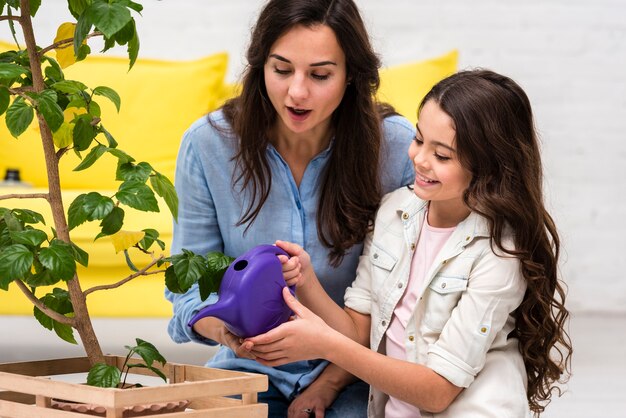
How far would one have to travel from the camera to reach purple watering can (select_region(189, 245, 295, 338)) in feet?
4.09

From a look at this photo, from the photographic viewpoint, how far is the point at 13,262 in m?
0.99

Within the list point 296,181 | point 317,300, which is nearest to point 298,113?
point 296,181

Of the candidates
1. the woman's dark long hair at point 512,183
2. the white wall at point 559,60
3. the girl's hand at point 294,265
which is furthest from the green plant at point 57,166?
the white wall at point 559,60

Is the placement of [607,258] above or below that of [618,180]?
below

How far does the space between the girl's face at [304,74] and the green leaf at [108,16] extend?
0.51 m

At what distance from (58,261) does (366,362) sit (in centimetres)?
52

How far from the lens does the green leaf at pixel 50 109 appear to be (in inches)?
40.5

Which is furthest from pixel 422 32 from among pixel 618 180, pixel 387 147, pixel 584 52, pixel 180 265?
pixel 180 265

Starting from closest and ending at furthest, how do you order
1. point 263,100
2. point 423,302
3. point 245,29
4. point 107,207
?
point 107,207 < point 423,302 < point 263,100 < point 245,29

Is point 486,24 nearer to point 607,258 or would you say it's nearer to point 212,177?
point 607,258

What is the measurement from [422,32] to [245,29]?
75 centimetres

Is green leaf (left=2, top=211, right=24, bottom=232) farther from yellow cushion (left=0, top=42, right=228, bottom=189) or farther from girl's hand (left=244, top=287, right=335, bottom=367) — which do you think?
yellow cushion (left=0, top=42, right=228, bottom=189)

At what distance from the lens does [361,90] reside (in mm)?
1597

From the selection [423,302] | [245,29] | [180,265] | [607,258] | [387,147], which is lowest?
[607,258]
